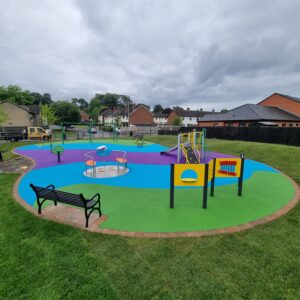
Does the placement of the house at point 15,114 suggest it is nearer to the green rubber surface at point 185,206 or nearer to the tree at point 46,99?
the green rubber surface at point 185,206

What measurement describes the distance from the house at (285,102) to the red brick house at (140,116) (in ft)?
107

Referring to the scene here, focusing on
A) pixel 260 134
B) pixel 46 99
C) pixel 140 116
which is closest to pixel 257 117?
pixel 260 134

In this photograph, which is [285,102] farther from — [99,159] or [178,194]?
[178,194]

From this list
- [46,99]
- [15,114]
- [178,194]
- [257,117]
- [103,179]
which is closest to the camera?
[178,194]

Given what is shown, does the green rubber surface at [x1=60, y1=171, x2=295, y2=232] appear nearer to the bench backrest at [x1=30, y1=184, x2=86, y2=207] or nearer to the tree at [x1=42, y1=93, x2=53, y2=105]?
the bench backrest at [x1=30, y1=184, x2=86, y2=207]

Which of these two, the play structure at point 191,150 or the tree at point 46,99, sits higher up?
the tree at point 46,99

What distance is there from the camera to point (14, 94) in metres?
60.8

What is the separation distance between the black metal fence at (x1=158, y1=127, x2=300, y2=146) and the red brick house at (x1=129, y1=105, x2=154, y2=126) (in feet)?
103

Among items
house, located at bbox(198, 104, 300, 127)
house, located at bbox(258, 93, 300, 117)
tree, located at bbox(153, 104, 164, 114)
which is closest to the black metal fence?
house, located at bbox(198, 104, 300, 127)

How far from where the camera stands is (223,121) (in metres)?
35.7

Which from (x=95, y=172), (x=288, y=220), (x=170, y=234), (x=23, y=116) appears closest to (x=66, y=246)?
(x=170, y=234)

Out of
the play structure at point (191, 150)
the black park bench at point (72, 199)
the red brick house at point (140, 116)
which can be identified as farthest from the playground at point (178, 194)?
the red brick house at point (140, 116)

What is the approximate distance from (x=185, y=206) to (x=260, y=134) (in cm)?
2267

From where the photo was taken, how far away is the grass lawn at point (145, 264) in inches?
112
